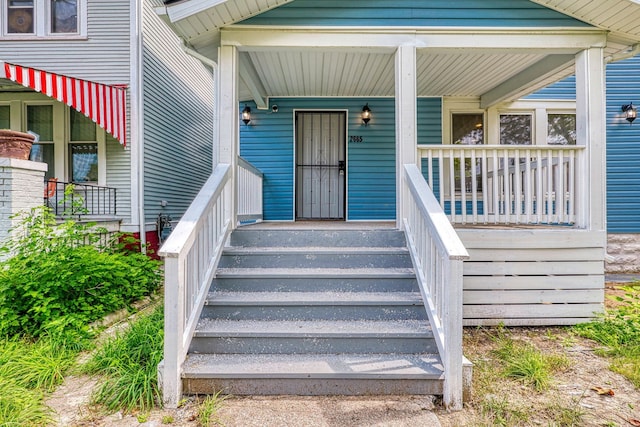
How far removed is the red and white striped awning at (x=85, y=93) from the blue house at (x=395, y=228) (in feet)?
6.54

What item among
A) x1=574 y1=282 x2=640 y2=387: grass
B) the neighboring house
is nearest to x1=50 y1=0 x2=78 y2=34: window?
the neighboring house

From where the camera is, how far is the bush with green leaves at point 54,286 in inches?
124

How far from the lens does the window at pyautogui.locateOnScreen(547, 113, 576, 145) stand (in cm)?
630

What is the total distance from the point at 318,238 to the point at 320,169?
3.20 meters

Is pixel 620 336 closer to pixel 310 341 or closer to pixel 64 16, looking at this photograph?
pixel 310 341

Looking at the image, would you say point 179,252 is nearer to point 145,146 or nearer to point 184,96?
point 145,146

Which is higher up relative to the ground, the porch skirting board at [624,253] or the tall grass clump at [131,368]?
the porch skirting board at [624,253]

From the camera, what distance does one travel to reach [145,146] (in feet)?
20.2

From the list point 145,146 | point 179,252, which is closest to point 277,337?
point 179,252

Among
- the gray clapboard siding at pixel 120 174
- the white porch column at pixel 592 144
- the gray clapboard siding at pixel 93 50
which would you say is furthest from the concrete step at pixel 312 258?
the gray clapboard siding at pixel 93 50

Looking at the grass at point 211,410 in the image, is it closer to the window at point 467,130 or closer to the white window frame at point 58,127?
the white window frame at point 58,127

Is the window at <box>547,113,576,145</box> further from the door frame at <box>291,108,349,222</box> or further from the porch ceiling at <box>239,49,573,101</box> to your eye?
the door frame at <box>291,108,349,222</box>

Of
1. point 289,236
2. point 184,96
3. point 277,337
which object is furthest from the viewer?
point 184,96

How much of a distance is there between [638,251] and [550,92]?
3.25m
